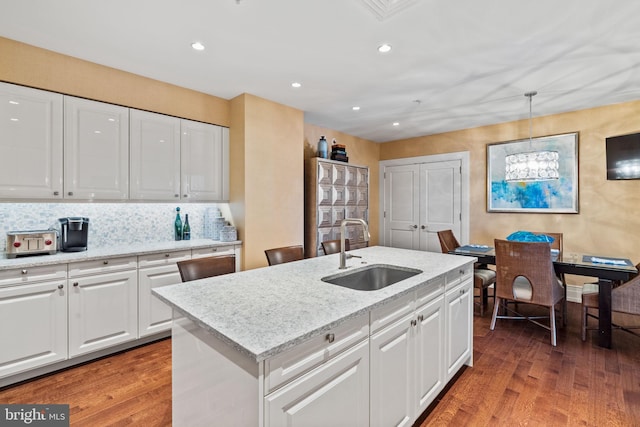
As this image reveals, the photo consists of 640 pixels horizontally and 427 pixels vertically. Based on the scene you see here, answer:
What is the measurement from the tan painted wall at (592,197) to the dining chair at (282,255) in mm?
3606

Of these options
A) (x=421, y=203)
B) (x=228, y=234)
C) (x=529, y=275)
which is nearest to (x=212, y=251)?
(x=228, y=234)

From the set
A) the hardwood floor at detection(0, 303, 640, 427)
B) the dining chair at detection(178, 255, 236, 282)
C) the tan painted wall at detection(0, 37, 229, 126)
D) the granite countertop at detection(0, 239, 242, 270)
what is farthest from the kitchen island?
the tan painted wall at detection(0, 37, 229, 126)

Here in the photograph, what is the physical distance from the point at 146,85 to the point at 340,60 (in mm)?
1993

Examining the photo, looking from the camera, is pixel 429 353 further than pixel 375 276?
No

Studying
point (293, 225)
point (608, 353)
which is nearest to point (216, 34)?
point (293, 225)

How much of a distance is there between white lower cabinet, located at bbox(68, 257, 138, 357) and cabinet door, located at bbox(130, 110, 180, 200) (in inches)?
30.2

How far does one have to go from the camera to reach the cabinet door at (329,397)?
104 centimetres

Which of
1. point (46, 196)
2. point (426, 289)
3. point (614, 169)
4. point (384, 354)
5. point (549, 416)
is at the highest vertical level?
point (614, 169)

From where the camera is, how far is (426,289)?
1858 mm

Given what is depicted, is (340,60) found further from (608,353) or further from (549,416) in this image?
(608,353)

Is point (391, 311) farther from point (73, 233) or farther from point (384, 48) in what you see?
point (73, 233)

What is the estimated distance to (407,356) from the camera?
5.47ft

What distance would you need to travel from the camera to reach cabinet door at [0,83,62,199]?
2369 millimetres

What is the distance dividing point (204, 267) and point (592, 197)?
486 centimetres
